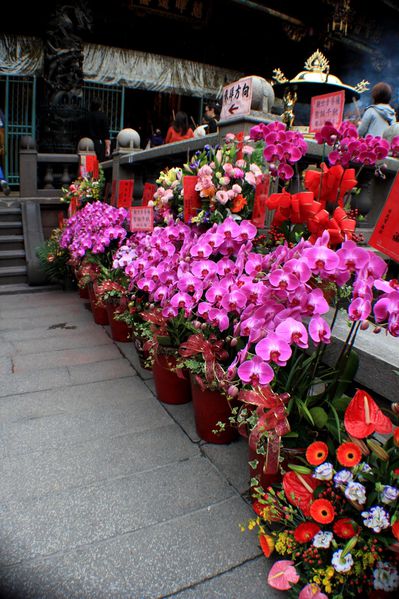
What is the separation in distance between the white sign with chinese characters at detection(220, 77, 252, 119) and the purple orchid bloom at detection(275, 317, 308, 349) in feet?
7.03

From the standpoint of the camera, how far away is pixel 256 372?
189cm

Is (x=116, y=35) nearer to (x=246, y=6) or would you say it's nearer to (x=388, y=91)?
(x=246, y=6)

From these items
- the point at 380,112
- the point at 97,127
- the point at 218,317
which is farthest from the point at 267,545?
the point at 97,127

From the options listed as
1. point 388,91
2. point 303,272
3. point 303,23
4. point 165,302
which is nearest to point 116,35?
point 303,23

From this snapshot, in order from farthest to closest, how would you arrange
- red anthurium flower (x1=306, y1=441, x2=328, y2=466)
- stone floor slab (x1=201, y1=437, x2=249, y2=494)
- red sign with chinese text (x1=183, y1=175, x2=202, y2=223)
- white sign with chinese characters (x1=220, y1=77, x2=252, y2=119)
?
white sign with chinese characters (x1=220, y1=77, x2=252, y2=119) → red sign with chinese text (x1=183, y1=175, x2=202, y2=223) → stone floor slab (x1=201, y1=437, x2=249, y2=494) → red anthurium flower (x1=306, y1=441, x2=328, y2=466)

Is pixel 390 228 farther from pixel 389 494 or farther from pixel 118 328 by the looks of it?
pixel 118 328

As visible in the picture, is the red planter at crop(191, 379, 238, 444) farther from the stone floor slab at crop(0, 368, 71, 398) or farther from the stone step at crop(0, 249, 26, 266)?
the stone step at crop(0, 249, 26, 266)

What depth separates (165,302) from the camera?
2947 mm

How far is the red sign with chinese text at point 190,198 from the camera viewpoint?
3.04 m

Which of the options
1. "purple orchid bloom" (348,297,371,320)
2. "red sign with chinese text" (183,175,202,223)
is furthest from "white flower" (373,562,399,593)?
"red sign with chinese text" (183,175,202,223)

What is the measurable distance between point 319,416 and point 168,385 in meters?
1.51

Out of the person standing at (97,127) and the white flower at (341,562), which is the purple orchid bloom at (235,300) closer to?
the white flower at (341,562)

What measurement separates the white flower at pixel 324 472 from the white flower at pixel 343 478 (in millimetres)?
39

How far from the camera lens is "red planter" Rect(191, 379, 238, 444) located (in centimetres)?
268
